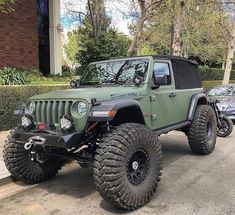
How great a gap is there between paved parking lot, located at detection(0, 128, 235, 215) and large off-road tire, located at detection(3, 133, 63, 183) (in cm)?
18

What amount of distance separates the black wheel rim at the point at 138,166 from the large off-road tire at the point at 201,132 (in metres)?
2.67

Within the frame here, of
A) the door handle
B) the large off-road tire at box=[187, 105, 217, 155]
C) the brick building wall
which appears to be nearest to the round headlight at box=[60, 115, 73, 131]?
the door handle

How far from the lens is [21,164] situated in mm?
6109

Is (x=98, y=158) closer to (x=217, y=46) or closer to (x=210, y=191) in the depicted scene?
(x=210, y=191)

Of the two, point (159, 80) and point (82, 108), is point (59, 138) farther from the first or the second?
point (159, 80)

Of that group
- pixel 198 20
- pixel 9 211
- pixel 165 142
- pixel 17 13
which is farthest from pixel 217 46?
pixel 9 211

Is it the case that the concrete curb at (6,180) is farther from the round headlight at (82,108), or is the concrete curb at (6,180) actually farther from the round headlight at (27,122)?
the round headlight at (82,108)

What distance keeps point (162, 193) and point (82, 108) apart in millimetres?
1735

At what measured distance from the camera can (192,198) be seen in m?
5.48

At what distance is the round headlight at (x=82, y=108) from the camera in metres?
5.29

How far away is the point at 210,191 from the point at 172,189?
0.56m

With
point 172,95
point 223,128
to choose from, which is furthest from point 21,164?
point 223,128

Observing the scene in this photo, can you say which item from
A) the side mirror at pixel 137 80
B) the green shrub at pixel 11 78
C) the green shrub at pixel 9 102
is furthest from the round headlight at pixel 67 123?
the green shrub at pixel 11 78

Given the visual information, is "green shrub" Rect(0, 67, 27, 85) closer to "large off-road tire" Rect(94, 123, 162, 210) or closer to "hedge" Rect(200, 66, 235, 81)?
"large off-road tire" Rect(94, 123, 162, 210)
